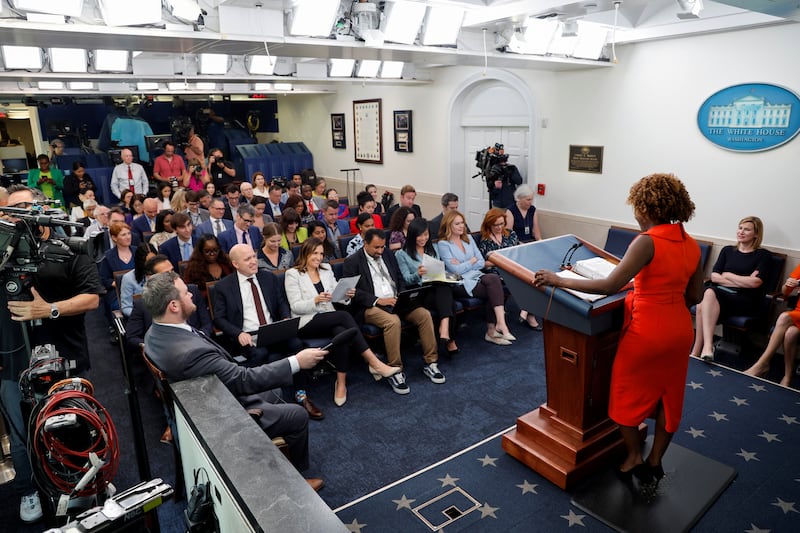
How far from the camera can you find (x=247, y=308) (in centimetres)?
412

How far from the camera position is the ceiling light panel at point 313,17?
3961mm

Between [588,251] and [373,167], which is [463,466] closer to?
[588,251]

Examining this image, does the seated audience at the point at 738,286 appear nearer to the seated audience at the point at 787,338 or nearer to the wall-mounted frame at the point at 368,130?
the seated audience at the point at 787,338

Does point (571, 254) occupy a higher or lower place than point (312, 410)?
higher

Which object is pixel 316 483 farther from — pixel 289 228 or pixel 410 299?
pixel 289 228

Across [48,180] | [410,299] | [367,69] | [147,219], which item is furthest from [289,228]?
[48,180]

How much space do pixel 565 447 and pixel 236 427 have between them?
196 cm

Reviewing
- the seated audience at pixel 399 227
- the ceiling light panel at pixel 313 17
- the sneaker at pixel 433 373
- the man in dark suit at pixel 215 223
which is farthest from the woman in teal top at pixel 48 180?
the sneaker at pixel 433 373

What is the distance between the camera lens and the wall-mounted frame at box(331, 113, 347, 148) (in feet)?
36.8

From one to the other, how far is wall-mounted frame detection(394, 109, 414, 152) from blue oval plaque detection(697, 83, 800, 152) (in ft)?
16.2

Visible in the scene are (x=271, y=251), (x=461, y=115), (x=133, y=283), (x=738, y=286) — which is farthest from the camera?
(x=461, y=115)

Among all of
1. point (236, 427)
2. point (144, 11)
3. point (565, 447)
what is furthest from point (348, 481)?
point (144, 11)

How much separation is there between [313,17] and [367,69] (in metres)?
3.13

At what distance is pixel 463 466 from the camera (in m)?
3.27
